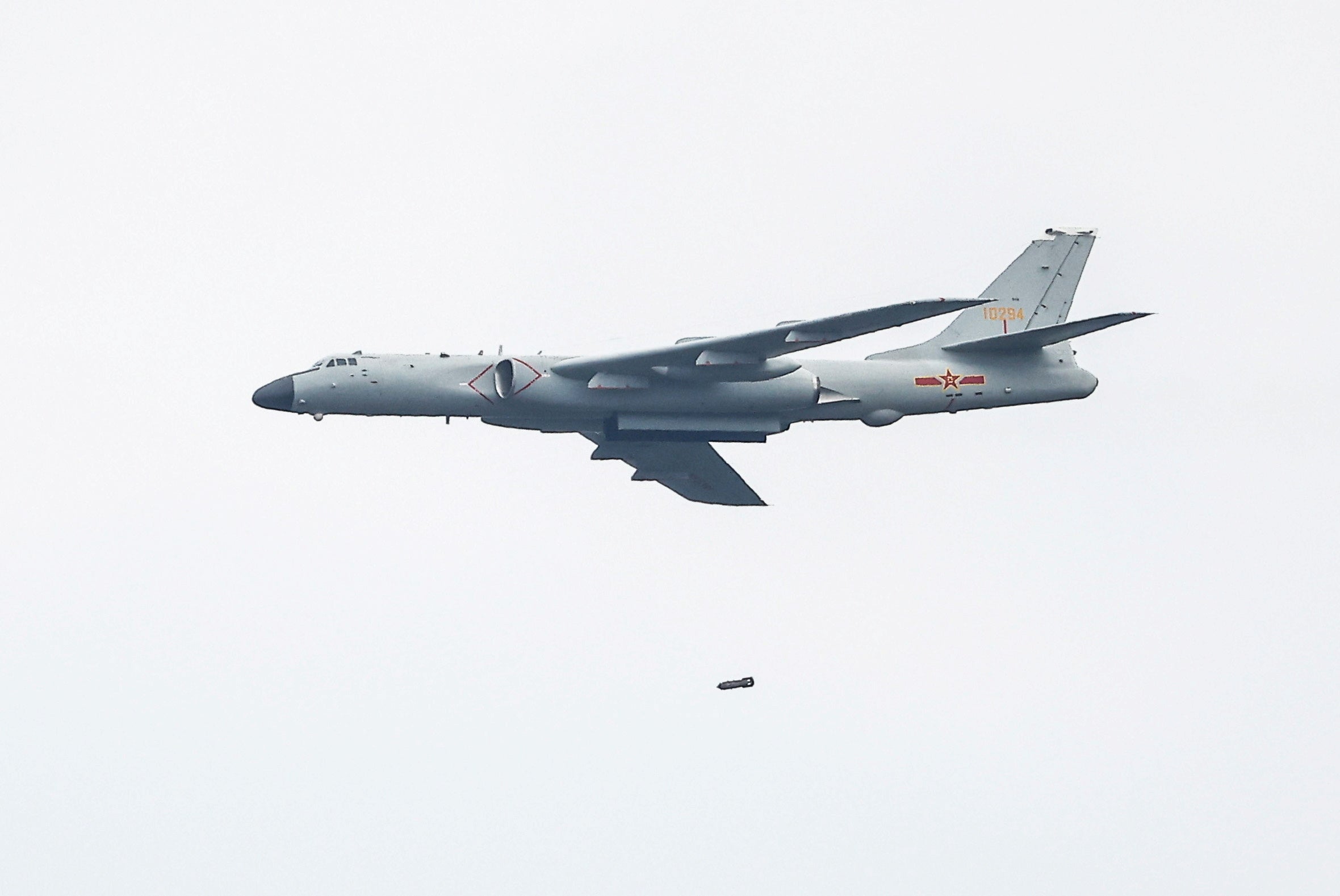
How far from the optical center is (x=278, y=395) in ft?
153

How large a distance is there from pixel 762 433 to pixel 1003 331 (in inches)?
286

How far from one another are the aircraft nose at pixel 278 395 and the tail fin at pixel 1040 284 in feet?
55.8

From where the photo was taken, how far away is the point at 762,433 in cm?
4906

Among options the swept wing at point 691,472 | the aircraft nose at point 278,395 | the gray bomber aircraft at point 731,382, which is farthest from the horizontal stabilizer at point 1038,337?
the aircraft nose at point 278,395

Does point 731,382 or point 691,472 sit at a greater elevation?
point 731,382

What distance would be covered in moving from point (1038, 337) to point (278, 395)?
1754 centimetres

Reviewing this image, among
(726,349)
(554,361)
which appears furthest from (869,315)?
(554,361)

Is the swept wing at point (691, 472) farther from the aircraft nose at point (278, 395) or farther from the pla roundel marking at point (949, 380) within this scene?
the aircraft nose at point (278, 395)

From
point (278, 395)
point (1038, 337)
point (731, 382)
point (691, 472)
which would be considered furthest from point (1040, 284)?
point (278, 395)

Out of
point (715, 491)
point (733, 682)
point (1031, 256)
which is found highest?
point (1031, 256)

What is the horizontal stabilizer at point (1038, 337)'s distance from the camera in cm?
4759

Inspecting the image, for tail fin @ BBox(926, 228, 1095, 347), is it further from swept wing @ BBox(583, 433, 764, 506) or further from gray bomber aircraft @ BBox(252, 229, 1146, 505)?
swept wing @ BBox(583, 433, 764, 506)

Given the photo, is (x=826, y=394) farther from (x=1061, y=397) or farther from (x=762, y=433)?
(x=1061, y=397)

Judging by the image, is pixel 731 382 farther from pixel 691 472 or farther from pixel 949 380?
pixel 691 472
